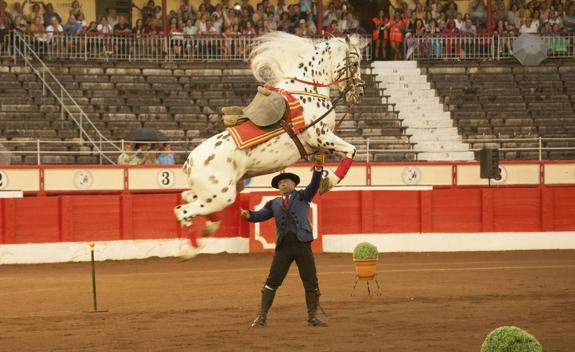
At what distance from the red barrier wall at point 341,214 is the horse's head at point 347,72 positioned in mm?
11286

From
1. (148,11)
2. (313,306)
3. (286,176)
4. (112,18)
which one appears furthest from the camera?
(148,11)

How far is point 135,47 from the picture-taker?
96.8 ft

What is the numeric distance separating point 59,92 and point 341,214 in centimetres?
725

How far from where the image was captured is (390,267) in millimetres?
21469

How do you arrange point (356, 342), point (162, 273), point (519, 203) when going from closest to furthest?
point (356, 342), point (162, 273), point (519, 203)

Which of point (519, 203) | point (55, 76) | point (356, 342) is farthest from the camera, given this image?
point (55, 76)

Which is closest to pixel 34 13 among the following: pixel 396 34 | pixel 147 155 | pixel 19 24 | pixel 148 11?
pixel 19 24

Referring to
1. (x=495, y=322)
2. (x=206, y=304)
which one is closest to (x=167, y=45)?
(x=206, y=304)

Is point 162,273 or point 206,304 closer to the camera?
point 206,304

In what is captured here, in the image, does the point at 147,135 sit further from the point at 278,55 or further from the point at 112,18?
the point at 278,55

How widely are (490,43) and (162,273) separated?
14575 mm

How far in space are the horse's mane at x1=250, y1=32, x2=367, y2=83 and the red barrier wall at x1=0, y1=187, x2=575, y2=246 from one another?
11.0 m

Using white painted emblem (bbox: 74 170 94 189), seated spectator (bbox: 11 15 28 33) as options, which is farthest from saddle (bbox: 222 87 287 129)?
seated spectator (bbox: 11 15 28 33)

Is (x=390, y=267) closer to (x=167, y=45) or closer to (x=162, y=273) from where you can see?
(x=162, y=273)
